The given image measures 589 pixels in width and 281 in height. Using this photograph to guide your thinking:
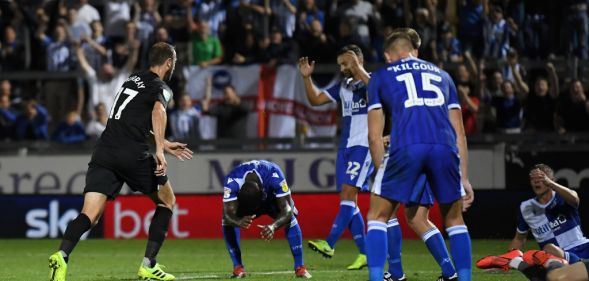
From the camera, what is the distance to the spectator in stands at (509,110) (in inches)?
692

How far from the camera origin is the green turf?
36.7ft

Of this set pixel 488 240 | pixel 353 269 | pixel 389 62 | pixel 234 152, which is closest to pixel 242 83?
pixel 234 152

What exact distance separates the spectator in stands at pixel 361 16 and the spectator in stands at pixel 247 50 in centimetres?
165

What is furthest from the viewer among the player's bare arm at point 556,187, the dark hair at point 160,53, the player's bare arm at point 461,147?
the player's bare arm at point 556,187

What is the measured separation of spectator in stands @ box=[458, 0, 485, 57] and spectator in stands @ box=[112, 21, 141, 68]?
5.59m

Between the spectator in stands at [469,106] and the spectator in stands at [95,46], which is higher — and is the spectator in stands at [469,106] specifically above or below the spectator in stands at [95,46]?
below

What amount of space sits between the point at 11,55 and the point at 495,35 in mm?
8745

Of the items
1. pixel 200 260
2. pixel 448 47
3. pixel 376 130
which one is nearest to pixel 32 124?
pixel 200 260

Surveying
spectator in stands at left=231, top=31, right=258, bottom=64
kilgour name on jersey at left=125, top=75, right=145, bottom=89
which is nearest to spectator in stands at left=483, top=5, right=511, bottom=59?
spectator in stands at left=231, top=31, right=258, bottom=64

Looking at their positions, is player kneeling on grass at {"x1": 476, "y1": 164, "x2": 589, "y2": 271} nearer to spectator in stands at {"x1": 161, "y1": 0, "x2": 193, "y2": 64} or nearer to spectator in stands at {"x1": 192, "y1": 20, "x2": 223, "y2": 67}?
spectator in stands at {"x1": 192, "y1": 20, "x2": 223, "y2": 67}

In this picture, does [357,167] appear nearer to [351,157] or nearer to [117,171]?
[351,157]

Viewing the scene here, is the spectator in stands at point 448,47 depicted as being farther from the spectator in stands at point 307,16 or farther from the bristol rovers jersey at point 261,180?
the bristol rovers jersey at point 261,180

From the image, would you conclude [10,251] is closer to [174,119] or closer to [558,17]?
[174,119]

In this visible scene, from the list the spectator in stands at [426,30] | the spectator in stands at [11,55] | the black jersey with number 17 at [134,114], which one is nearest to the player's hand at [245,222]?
the black jersey with number 17 at [134,114]
